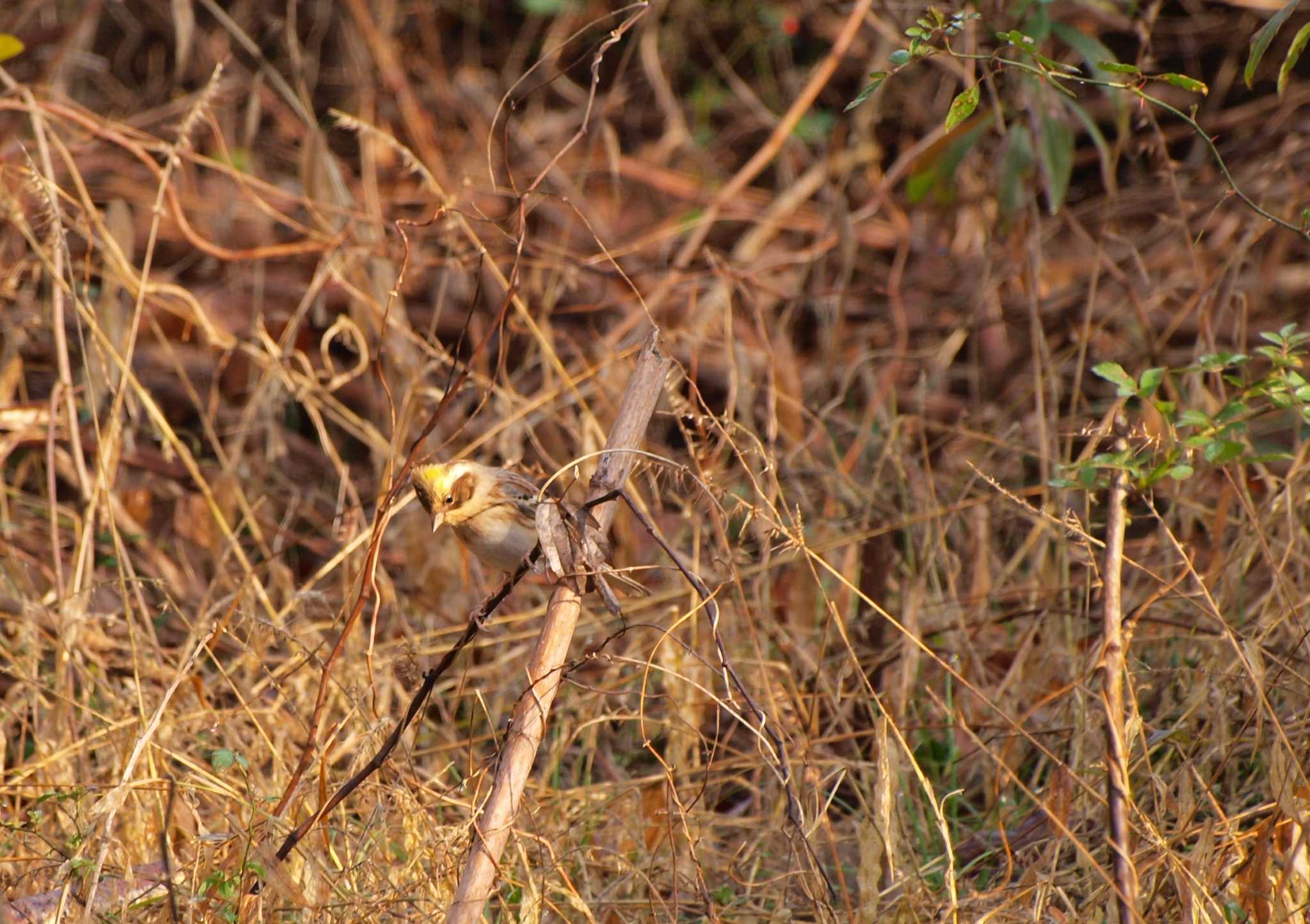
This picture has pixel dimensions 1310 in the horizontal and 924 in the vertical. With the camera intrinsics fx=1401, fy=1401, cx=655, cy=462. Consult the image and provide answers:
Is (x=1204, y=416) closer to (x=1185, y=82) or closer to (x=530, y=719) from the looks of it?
(x=1185, y=82)

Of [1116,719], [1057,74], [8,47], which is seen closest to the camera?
[1116,719]

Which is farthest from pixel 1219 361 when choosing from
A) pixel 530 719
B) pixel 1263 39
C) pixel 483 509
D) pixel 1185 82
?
pixel 483 509

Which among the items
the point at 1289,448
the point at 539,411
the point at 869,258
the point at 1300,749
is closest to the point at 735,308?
the point at 869,258

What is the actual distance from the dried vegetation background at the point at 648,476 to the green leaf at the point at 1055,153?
0.56 feet

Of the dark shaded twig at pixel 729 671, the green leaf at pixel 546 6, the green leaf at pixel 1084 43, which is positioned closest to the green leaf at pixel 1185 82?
the dark shaded twig at pixel 729 671

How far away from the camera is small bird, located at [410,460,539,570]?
304 centimetres

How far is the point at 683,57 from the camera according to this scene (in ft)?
23.9

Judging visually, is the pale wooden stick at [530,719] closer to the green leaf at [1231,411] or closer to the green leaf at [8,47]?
the green leaf at [1231,411]

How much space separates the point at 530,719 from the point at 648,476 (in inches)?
36.2

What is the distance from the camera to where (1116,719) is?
1.96 metres

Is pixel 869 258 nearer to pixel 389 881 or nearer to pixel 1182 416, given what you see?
pixel 1182 416

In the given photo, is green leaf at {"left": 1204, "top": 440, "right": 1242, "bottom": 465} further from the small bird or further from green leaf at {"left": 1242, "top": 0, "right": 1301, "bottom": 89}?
the small bird

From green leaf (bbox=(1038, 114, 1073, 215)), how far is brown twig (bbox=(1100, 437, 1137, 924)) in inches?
74.9

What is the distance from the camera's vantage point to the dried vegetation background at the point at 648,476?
8.16ft
